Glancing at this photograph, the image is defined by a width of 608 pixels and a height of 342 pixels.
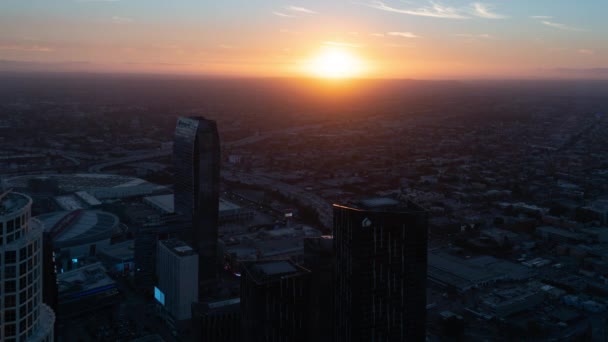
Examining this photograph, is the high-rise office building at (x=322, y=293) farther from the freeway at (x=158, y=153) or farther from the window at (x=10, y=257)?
the freeway at (x=158, y=153)

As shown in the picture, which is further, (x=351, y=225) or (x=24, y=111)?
(x=24, y=111)

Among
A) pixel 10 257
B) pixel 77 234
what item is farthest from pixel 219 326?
A: pixel 77 234

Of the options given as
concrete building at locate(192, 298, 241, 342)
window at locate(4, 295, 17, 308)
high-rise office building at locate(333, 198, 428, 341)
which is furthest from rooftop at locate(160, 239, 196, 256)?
window at locate(4, 295, 17, 308)

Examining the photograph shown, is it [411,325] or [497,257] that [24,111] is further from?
[411,325]

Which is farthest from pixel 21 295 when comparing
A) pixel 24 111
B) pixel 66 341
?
pixel 24 111

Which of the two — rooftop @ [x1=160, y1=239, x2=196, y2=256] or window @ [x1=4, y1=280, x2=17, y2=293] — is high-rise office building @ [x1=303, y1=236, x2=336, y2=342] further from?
window @ [x1=4, y1=280, x2=17, y2=293]
